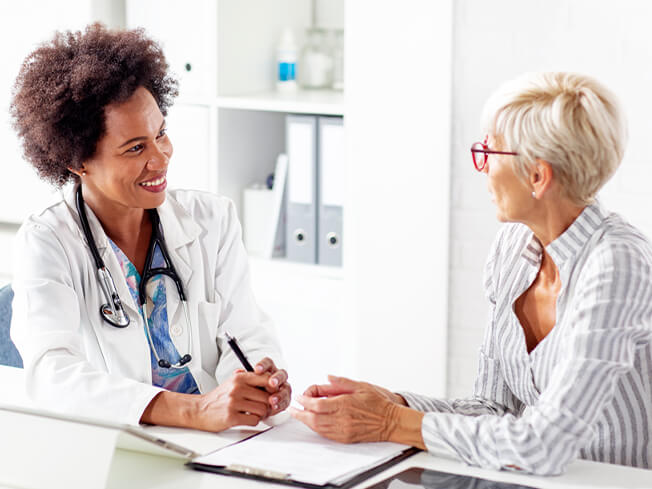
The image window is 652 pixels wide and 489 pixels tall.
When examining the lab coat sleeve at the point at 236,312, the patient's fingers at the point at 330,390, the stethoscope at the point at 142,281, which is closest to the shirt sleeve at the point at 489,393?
the patient's fingers at the point at 330,390

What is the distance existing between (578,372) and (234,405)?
1.84 ft

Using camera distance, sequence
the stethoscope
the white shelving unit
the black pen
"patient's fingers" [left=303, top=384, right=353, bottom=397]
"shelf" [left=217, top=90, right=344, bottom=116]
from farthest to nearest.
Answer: "shelf" [left=217, top=90, right=344, bottom=116], the white shelving unit, the stethoscope, the black pen, "patient's fingers" [left=303, top=384, right=353, bottom=397]

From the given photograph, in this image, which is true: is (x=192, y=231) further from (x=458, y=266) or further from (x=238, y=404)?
(x=458, y=266)

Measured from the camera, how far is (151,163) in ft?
6.72

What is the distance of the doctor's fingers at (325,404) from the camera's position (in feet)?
5.27

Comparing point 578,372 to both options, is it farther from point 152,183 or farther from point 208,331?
point 152,183

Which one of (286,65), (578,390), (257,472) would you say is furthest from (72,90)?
(286,65)

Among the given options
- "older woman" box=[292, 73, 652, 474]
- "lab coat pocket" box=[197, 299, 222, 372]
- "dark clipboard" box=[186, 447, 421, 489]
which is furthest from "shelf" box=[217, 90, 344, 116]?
"dark clipboard" box=[186, 447, 421, 489]

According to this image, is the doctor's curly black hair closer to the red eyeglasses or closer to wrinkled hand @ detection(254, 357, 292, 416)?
wrinkled hand @ detection(254, 357, 292, 416)

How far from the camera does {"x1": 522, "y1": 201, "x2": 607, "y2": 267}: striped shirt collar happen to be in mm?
1652

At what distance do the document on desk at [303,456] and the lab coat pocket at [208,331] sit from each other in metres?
0.47

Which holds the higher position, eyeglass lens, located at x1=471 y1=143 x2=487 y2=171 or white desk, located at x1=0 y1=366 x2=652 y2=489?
eyeglass lens, located at x1=471 y1=143 x2=487 y2=171

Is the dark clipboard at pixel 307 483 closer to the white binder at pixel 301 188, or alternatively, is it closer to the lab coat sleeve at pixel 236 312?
the lab coat sleeve at pixel 236 312

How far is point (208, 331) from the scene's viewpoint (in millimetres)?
2082
